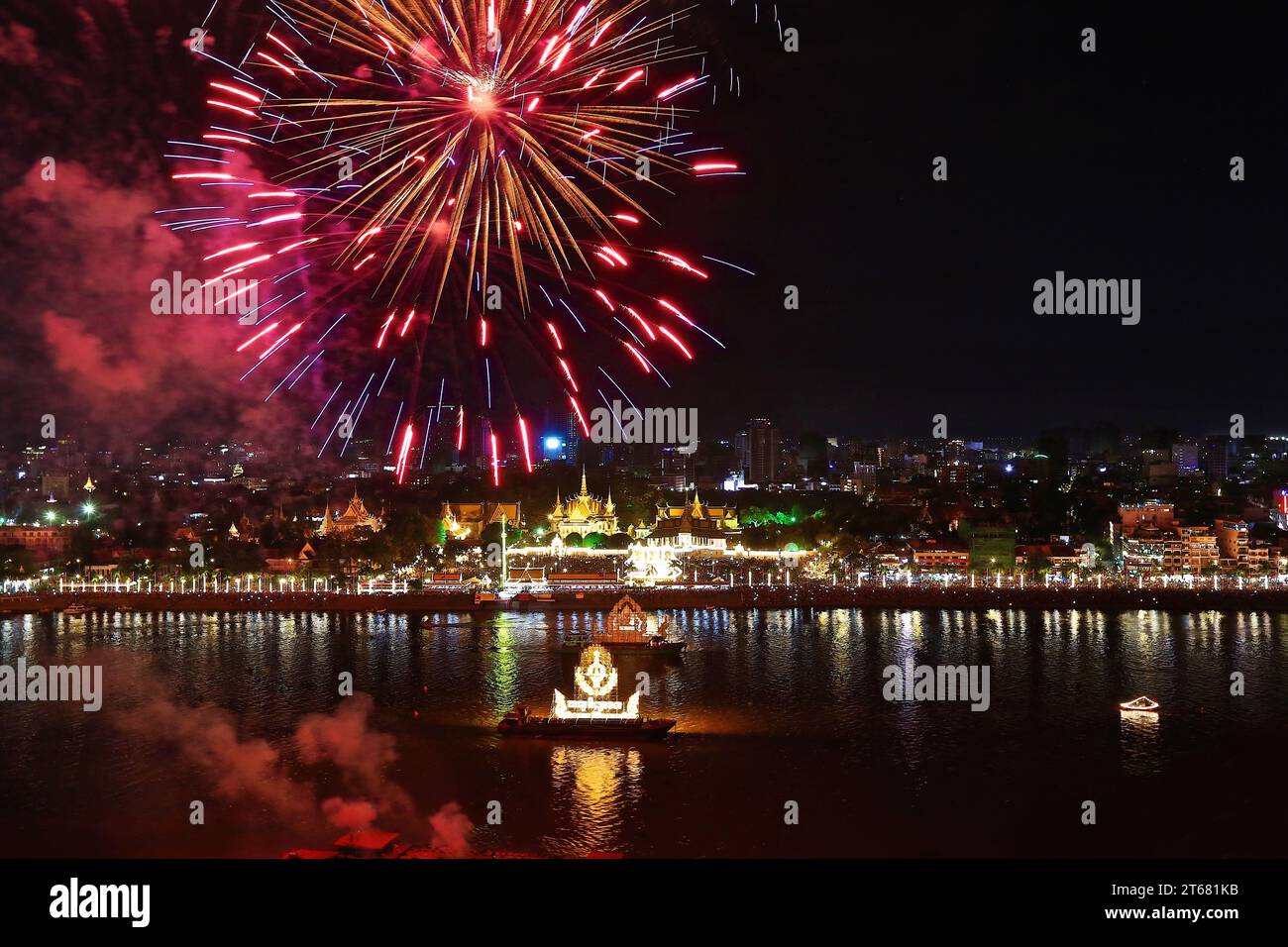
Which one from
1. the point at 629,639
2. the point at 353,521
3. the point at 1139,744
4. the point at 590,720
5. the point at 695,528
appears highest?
the point at 353,521

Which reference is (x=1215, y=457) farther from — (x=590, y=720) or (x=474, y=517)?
(x=590, y=720)

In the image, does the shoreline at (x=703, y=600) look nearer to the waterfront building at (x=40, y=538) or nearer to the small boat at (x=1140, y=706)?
the waterfront building at (x=40, y=538)

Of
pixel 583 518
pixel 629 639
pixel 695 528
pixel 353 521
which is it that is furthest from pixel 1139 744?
pixel 353 521

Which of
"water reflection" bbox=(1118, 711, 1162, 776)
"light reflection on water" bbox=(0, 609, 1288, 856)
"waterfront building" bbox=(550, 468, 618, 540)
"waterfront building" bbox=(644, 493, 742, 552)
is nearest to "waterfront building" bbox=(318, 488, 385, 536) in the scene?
"waterfront building" bbox=(550, 468, 618, 540)

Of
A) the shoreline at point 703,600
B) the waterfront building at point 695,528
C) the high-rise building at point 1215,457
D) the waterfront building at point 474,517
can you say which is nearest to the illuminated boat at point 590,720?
the shoreline at point 703,600

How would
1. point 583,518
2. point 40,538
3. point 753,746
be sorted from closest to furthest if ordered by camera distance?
point 753,746 < point 40,538 < point 583,518

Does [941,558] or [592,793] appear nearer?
[592,793]
